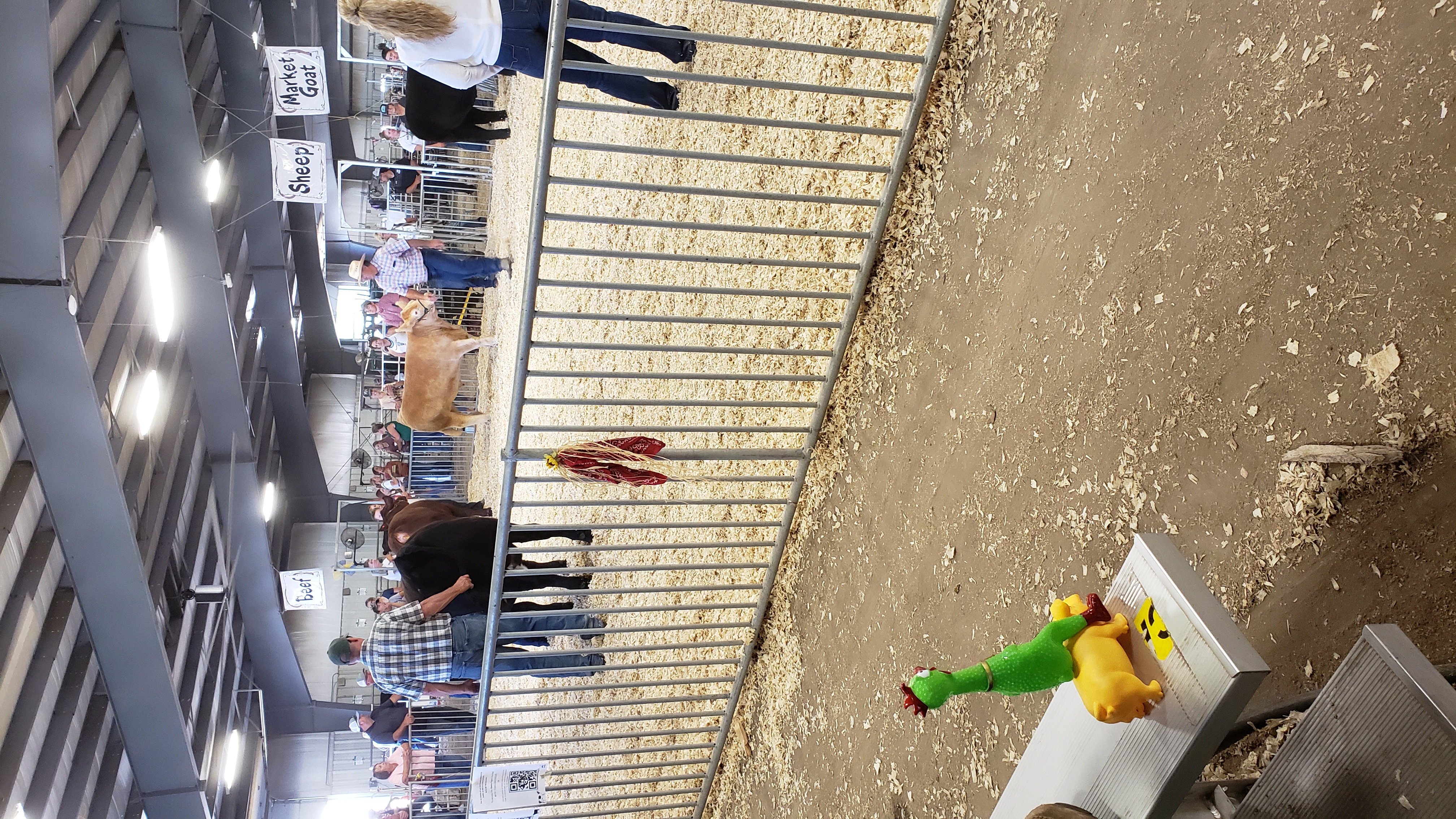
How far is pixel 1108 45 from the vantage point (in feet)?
6.86

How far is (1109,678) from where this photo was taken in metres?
1.19

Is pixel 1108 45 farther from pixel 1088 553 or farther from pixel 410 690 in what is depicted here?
pixel 410 690

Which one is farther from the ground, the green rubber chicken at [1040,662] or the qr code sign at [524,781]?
the green rubber chicken at [1040,662]

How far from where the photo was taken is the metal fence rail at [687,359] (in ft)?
8.56

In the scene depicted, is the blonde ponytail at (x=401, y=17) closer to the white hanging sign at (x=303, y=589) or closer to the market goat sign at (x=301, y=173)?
the market goat sign at (x=301, y=173)

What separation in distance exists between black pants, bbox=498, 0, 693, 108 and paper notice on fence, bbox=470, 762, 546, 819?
118 inches

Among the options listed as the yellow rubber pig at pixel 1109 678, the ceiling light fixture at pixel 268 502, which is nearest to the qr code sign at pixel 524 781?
the yellow rubber pig at pixel 1109 678

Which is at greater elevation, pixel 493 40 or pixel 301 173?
pixel 493 40

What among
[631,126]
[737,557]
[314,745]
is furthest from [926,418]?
[314,745]

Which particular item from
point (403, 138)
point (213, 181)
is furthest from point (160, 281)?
point (403, 138)

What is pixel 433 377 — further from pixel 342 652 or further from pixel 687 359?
pixel 687 359

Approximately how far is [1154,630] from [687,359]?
3397 millimetres

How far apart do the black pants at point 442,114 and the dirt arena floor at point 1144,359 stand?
264 centimetres

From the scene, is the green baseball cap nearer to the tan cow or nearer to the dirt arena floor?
the tan cow
